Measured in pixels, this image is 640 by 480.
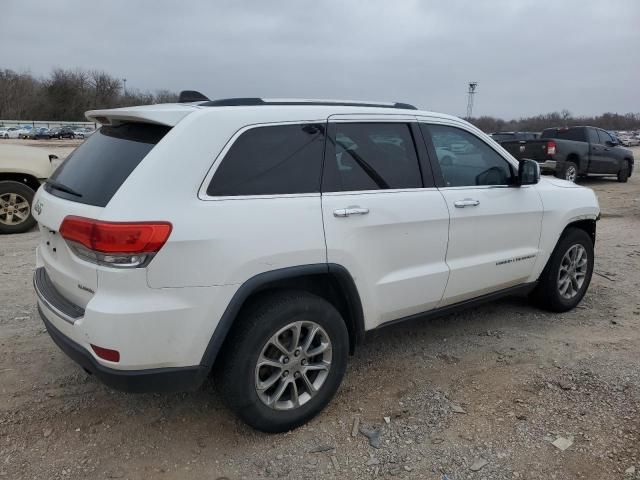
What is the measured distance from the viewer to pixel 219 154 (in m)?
2.59

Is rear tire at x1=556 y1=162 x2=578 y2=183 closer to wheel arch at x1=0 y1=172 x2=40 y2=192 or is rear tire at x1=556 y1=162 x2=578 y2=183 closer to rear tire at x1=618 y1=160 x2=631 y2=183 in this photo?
rear tire at x1=618 y1=160 x2=631 y2=183

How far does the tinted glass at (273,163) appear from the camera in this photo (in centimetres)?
262

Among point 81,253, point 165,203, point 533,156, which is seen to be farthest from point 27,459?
point 533,156

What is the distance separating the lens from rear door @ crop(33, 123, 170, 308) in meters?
2.51

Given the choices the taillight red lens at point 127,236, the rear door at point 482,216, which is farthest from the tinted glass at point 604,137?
the taillight red lens at point 127,236

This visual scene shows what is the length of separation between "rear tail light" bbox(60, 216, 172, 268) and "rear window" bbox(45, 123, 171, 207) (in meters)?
0.19

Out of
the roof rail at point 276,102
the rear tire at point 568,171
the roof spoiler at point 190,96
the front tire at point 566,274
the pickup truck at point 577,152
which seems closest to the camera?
the roof rail at point 276,102

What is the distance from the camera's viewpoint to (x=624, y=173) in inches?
648

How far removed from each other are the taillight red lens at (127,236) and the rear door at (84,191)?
10cm

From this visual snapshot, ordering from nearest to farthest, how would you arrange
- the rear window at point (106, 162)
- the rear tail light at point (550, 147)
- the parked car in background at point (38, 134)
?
1. the rear window at point (106, 162)
2. the rear tail light at point (550, 147)
3. the parked car in background at point (38, 134)

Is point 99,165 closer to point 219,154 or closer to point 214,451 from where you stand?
point 219,154

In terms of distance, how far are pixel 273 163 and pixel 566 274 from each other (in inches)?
123

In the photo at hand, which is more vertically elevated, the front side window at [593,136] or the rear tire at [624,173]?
the front side window at [593,136]

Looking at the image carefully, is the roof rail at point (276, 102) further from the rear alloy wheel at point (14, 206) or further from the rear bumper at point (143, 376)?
the rear alloy wheel at point (14, 206)
